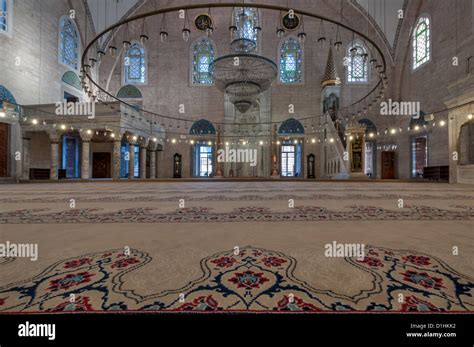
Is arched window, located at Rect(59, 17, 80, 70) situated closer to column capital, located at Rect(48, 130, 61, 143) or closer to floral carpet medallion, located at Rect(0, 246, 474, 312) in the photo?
column capital, located at Rect(48, 130, 61, 143)

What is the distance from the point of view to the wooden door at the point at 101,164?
1605 cm

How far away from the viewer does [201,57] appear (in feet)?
51.8

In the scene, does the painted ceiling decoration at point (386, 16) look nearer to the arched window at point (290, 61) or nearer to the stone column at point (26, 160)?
the arched window at point (290, 61)

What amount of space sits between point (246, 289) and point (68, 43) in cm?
1794

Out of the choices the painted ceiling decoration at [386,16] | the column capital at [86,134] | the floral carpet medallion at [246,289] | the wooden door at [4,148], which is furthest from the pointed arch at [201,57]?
the floral carpet medallion at [246,289]

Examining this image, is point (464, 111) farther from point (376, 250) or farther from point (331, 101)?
point (376, 250)

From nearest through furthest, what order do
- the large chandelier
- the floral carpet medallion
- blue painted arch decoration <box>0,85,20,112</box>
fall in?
the floral carpet medallion → the large chandelier → blue painted arch decoration <box>0,85,20,112</box>

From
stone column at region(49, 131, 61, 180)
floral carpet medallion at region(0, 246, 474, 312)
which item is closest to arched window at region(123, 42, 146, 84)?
stone column at region(49, 131, 61, 180)

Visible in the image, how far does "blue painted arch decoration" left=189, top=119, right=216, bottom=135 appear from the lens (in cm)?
1554

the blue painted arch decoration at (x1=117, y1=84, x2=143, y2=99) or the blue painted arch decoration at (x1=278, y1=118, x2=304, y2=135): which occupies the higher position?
the blue painted arch decoration at (x1=117, y1=84, x2=143, y2=99)

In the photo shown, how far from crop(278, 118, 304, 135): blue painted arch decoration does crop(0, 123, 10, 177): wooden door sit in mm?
13691

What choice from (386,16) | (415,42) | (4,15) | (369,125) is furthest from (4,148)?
(415,42)

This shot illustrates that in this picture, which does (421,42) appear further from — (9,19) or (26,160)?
(26,160)

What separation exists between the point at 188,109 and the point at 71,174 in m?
8.05
